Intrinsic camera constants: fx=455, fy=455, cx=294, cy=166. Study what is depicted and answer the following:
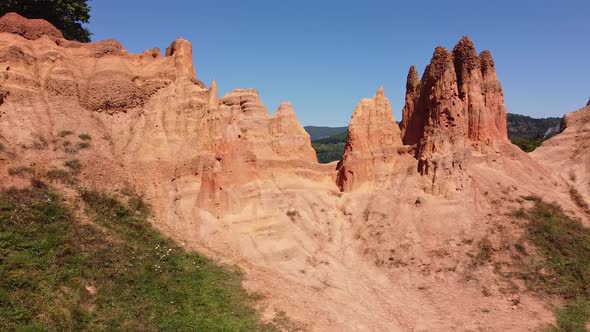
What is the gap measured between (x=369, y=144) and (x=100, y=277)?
20926 millimetres

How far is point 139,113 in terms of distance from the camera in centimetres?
2916

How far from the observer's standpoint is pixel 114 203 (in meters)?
24.0

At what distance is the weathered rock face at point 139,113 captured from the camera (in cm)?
2616

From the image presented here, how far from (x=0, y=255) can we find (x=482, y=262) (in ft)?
76.8

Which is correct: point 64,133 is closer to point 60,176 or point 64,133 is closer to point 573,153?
point 60,176

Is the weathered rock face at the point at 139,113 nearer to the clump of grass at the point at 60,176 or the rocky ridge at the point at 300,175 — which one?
the rocky ridge at the point at 300,175

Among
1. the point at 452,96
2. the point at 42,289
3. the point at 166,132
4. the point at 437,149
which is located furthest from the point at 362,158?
the point at 42,289

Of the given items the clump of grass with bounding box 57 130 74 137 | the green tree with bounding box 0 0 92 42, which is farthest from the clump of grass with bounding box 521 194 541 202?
the green tree with bounding box 0 0 92 42

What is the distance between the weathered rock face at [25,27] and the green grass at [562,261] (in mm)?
32848

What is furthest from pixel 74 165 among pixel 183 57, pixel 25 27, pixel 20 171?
pixel 25 27

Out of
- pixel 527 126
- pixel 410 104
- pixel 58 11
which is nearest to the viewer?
pixel 58 11

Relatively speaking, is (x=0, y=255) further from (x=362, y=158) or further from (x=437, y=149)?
(x=437, y=149)

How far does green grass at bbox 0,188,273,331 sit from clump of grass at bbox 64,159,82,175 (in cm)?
230

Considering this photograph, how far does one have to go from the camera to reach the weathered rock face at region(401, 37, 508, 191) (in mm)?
30531
